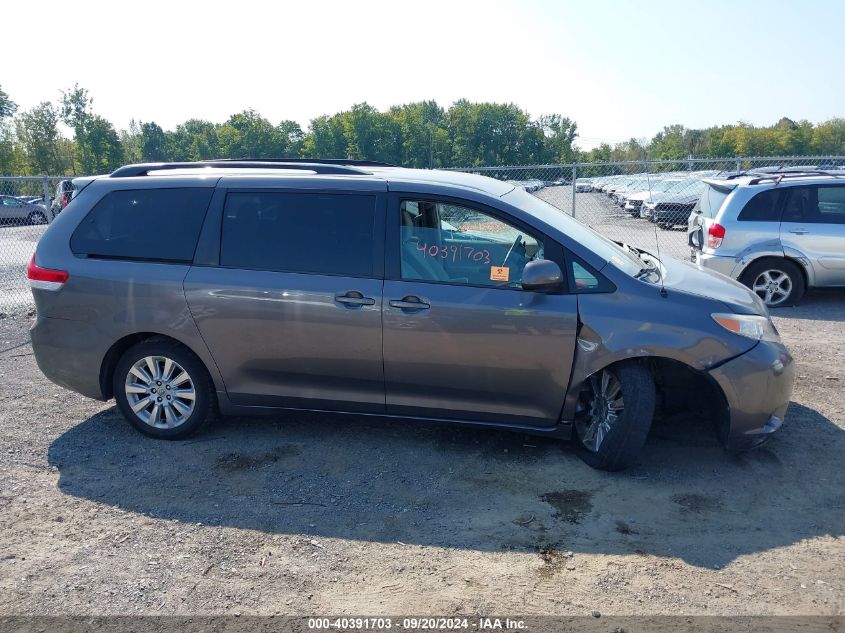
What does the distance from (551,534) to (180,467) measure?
2444 millimetres

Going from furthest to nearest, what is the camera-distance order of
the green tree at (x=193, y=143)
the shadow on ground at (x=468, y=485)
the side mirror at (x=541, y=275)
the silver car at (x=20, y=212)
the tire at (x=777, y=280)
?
the green tree at (x=193, y=143)
the silver car at (x=20, y=212)
the tire at (x=777, y=280)
the side mirror at (x=541, y=275)
the shadow on ground at (x=468, y=485)

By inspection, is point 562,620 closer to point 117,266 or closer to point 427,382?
point 427,382

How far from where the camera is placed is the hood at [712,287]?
419 cm

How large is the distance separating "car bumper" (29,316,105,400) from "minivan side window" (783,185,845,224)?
8.34m

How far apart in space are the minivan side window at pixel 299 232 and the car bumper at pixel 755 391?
7.63 ft

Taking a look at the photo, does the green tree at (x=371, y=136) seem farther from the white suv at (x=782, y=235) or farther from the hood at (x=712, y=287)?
the hood at (x=712, y=287)

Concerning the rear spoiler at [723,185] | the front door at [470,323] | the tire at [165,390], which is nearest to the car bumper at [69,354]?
the tire at [165,390]

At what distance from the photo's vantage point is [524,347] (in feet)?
13.5

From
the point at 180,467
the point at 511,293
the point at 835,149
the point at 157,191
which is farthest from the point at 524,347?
the point at 835,149

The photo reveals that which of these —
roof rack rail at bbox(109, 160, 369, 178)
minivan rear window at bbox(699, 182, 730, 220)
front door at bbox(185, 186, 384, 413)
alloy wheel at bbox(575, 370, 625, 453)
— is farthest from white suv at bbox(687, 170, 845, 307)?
front door at bbox(185, 186, 384, 413)

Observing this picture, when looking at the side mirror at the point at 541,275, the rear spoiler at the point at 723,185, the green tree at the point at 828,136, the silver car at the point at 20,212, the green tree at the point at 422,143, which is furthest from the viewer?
the green tree at the point at 422,143

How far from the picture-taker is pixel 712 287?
444cm

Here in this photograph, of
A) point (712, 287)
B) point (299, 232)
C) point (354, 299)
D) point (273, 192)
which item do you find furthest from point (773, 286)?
point (273, 192)

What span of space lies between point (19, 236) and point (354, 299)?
22.0 metres
